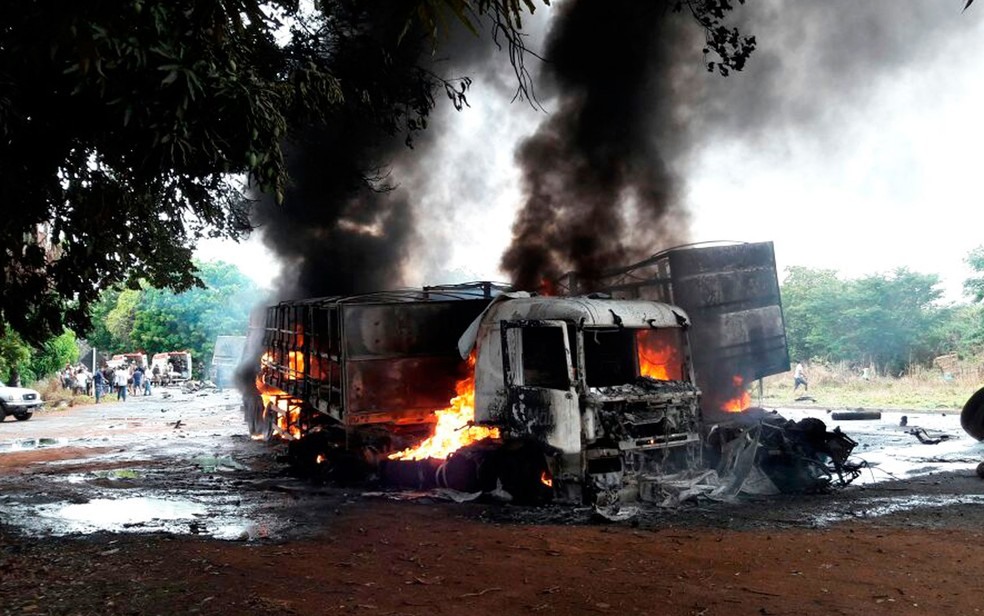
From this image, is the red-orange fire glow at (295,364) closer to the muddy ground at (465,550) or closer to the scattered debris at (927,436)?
the muddy ground at (465,550)

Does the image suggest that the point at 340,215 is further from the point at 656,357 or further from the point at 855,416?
the point at 855,416

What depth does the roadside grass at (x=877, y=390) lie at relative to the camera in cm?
1928

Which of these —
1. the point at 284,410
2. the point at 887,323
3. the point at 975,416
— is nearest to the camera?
the point at 975,416

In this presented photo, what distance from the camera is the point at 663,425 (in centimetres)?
777

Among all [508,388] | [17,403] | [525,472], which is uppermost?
[17,403]

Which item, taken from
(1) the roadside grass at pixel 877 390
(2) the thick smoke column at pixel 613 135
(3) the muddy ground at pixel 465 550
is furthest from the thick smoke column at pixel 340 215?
(1) the roadside grass at pixel 877 390

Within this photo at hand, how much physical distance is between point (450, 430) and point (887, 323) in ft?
84.3

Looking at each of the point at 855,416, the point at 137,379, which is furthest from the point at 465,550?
the point at 137,379

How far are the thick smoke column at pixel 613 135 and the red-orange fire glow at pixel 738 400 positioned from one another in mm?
4592

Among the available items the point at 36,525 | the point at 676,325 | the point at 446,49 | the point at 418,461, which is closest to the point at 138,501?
the point at 36,525

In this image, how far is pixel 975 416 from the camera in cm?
1130

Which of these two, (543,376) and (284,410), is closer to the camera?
(543,376)

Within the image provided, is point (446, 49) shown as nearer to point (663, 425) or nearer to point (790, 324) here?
point (663, 425)

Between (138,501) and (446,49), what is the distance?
1156cm
